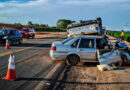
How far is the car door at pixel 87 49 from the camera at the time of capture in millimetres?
9234

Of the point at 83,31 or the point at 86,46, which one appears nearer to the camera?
the point at 86,46

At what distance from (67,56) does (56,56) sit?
0.56 m

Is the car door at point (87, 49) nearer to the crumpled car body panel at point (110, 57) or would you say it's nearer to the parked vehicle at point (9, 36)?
the crumpled car body panel at point (110, 57)

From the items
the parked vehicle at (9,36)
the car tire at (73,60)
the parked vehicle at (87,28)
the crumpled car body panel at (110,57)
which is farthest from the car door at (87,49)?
the parked vehicle at (9,36)

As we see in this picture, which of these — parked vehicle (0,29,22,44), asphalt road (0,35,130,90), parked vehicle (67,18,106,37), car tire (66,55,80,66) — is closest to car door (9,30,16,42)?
parked vehicle (0,29,22,44)

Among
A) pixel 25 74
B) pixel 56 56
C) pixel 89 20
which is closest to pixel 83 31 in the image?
pixel 89 20

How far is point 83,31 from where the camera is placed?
38.7 feet

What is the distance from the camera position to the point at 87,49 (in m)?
9.28

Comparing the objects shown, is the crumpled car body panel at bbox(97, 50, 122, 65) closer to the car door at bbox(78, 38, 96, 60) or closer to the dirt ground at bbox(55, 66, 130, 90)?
the car door at bbox(78, 38, 96, 60)

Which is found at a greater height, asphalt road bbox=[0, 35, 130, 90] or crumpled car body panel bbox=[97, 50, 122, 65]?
crumpled car body panel bbox=[97, 50, 122, 65]

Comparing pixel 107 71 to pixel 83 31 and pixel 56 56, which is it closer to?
pixel 56 56

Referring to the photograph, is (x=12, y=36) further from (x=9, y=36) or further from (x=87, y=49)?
(x=87, y=49)

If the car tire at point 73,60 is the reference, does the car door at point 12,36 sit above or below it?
above

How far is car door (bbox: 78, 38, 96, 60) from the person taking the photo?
9.23m
